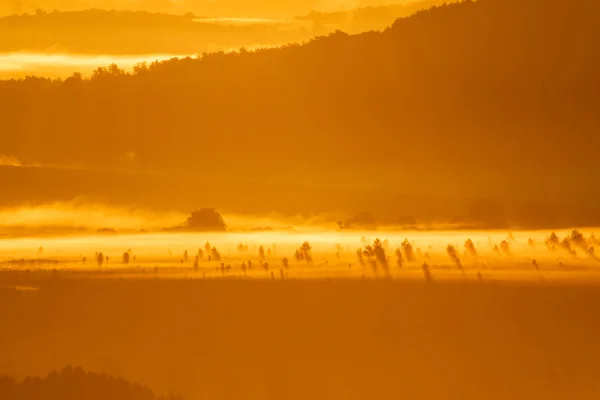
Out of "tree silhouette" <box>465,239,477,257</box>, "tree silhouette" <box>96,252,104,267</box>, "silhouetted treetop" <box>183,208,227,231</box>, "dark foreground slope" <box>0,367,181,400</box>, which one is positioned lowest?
"dark foreground slope" <box>0,367,181,400</box>

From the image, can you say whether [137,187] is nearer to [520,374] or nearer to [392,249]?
[392,249]

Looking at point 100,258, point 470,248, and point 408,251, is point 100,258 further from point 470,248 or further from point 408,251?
point 470,248

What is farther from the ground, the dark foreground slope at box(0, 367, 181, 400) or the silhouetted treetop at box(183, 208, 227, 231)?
the silhouetted treetop at box(183, 208, 227, 231)

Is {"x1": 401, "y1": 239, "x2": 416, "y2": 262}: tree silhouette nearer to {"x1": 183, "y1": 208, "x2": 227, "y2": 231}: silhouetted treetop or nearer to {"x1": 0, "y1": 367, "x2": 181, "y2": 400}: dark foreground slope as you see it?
{"x1": 183, "y1": 208, "x2": 227, "y2": 231}: silhouetted treetop

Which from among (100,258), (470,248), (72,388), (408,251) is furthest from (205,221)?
(470,248)

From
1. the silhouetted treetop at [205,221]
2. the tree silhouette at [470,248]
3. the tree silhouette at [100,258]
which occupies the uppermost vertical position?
the silhouetted treetop at [205,221]

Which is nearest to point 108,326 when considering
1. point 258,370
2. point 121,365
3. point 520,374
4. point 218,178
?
point 121,365

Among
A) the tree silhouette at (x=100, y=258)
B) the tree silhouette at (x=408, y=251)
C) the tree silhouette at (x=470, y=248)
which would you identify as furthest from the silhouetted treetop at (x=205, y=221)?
the tree silhouette at (x=470, y=248)

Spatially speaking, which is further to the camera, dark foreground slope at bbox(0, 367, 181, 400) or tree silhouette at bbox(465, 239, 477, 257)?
tree silhouette at bbox(465, 239, 477, 257)

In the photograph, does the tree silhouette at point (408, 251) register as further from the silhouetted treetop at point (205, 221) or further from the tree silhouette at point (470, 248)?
the silhouetted treetop at point (205, 221)

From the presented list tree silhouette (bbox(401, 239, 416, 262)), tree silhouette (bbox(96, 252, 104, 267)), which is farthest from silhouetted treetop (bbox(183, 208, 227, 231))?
tree silhouette (bbox(401, 239, 416, 262))

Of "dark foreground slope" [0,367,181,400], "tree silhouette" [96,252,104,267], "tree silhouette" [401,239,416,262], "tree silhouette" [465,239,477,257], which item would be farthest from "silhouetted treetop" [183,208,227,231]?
"tree silhouette" [465,239,477,257]

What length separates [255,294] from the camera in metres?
37.0

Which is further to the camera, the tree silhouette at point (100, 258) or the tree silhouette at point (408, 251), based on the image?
the tree silhouette at point (100, 258)
